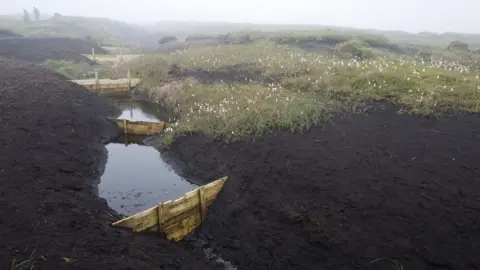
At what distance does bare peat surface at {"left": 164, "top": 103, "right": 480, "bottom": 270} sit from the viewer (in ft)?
26.9

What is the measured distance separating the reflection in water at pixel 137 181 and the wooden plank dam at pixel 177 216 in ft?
6.18

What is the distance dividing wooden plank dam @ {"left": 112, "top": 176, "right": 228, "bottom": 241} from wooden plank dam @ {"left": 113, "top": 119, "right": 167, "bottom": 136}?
6627 millimetres

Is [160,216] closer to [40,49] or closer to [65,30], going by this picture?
[40,49]

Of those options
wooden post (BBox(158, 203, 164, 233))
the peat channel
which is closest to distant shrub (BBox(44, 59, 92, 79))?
the peat channel

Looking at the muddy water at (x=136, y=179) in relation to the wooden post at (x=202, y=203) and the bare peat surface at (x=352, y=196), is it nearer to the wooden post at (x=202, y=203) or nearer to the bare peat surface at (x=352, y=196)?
the bare peat surface at (x=352, y=196)

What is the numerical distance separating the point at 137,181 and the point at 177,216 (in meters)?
4.04

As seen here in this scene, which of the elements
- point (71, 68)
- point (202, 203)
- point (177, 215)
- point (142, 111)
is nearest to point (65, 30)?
point (71, 68)

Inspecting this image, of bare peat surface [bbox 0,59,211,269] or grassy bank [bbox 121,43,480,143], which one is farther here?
grassy bank [bbox 121,43,480,143]

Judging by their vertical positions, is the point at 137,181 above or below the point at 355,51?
below

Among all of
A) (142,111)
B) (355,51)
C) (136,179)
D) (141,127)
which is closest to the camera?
(136,179)

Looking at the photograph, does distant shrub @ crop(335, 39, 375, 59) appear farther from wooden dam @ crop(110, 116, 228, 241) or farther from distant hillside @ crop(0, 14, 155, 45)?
distant hillside @ crop(0, 14, 155, 45)

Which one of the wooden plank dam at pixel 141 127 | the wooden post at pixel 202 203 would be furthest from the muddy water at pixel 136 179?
the wooden post at pixel 202 203

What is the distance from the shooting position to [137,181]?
13055mm

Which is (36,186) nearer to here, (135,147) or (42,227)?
(42,227)
